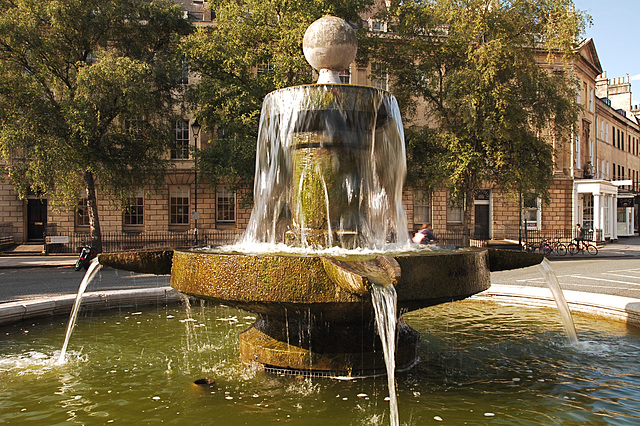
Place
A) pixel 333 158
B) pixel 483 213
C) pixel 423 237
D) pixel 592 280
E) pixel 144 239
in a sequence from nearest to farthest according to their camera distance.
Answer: pixel 333 158, pixel 423 237, pixel 592 280, pixel 144 239, pixel 483 213

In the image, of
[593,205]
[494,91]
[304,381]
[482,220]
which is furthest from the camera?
[593,205]

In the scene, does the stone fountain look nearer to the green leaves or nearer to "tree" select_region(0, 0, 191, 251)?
"tree" select_region(0, 0, 191, 251)

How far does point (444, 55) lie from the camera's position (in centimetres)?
2656

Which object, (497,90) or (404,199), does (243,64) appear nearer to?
(497,90)

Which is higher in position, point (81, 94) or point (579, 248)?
point (81, 94)

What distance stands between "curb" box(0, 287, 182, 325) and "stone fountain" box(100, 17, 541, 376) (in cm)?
347

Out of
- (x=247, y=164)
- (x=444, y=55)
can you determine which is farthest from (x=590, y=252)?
(x=247, y=164)

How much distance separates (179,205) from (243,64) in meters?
15.3

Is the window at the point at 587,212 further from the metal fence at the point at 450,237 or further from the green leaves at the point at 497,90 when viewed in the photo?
the green leaves at the point at 497,90

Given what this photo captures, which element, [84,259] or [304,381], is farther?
[84,259]

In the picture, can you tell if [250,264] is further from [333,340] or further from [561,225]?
[561,225]

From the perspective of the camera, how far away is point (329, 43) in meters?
8.08

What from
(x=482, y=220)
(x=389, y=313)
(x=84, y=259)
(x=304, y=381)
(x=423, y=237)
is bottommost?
(x=304, y=381)

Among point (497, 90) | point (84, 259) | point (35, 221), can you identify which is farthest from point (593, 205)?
point (35, 221)
